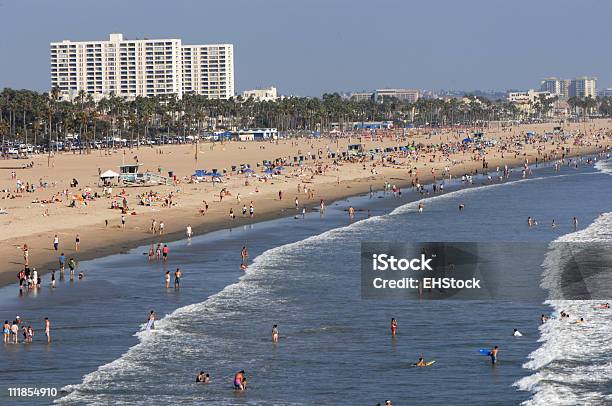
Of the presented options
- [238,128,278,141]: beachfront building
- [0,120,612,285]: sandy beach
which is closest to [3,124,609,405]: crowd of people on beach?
[0,120,612,285]: sandy beach

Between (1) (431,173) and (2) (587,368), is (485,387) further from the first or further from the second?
(1) (431,173)

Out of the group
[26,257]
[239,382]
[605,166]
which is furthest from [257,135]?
[239,382]

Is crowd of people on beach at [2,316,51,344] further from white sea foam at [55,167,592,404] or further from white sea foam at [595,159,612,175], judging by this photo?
white sea foam at [595,159,612,175]

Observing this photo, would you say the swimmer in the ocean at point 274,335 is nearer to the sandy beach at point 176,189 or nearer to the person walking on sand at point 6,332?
the person walking on sand at point 6,332

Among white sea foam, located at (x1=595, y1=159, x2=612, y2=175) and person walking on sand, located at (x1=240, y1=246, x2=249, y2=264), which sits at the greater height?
white sea foam, located at (x1=595, y1=159, x2=612, y2=175)

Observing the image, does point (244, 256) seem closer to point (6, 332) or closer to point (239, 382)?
point (6, 332)

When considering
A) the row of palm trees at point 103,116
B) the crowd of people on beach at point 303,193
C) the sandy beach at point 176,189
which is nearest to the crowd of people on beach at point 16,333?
the crowd of people on beach at point 303,193

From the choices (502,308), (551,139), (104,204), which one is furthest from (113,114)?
(502,308)
